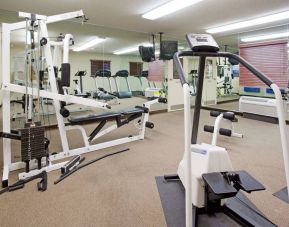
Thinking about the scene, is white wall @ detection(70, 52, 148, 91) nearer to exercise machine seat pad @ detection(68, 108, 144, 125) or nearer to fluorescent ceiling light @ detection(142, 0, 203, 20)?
fluorescent ceiling light @ detection(142, 0, 203, 20)

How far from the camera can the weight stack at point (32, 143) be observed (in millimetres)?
2225

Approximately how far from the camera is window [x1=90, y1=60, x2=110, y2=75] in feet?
18.0

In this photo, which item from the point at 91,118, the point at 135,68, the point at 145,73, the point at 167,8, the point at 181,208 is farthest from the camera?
the point at 145,73

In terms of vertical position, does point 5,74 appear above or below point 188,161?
above

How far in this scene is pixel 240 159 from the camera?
2.86m

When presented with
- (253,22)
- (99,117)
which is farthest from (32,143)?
(253,22)

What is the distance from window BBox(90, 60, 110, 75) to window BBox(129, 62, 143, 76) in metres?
0.74

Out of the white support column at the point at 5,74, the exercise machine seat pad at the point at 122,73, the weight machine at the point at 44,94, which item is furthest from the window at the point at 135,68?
the white support column at the point at 5,74

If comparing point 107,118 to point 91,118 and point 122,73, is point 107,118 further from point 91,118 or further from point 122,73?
point 122,73

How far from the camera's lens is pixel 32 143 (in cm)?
227

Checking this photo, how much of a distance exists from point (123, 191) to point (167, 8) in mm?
3642

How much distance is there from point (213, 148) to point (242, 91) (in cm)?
508

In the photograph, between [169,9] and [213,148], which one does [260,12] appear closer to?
[169,9]

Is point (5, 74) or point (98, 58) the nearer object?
point (5, 74)
